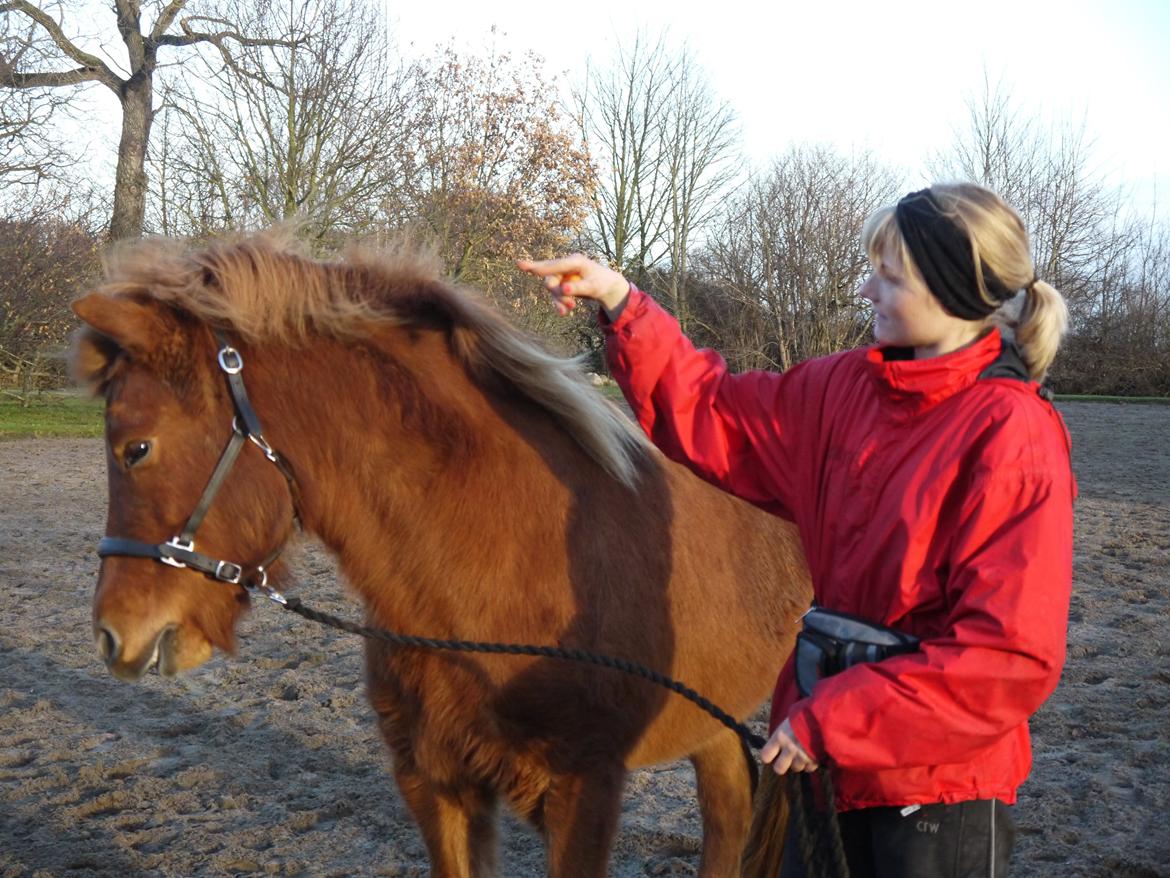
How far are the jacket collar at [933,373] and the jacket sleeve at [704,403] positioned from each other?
352mm

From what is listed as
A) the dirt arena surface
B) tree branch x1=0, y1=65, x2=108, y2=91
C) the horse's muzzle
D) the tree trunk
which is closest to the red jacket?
the horse's muzzle

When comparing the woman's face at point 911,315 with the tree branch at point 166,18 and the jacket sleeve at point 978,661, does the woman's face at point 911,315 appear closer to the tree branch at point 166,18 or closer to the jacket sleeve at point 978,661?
the jacket sleeve at point 978,661

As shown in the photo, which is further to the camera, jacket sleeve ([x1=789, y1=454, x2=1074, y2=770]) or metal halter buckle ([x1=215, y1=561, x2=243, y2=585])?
metal halter buckle ([x1=215, y1=561, x2=243, y2=585])


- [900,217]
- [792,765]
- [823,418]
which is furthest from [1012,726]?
[900,217]

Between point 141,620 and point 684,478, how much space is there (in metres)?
1.44

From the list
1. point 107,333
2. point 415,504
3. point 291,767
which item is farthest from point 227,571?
point 291,767

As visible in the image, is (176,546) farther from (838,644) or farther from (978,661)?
(978,661)

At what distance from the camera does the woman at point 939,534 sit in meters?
1.46

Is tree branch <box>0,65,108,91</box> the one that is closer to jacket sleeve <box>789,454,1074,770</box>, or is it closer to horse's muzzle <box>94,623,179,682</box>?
horse's muzzle <box>94,623,179,682</box>

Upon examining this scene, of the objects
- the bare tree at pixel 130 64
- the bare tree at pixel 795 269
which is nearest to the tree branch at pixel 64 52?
the bare tree at pixel 130 64

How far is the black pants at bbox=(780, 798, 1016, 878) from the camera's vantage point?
1612 millimetres

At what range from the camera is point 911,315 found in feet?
5.48

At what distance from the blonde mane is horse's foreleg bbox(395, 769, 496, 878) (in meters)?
0.83

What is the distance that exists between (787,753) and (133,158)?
1799 cm
